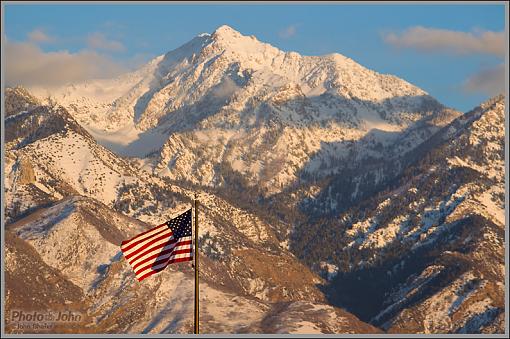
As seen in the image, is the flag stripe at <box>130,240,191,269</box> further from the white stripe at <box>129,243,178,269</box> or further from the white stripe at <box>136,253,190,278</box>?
the white stripe at <box>136,253,190,278</box>

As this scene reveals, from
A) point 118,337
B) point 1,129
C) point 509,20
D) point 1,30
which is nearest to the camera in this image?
point 118,337

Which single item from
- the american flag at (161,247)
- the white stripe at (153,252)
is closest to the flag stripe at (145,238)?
the american flag at (161,247)

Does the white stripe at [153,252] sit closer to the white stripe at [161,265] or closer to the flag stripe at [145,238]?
the white stripe at [161,265]

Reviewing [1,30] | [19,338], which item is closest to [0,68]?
[1,30]

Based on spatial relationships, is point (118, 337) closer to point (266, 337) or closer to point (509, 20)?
point (266, 337)

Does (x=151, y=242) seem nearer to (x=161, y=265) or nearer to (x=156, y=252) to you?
(x=156, y=252)

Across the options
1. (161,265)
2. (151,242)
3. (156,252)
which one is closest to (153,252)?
(156,252)

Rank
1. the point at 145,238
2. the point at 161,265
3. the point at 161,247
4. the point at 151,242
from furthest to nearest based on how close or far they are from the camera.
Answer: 1. the point at 145,238
2. the point at 151,242
3. the point at 161,265
4. the point at 161,247

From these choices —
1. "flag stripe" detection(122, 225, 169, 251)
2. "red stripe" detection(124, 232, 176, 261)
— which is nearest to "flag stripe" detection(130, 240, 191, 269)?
"red stripe" detection(124, 232, 176, 261)
